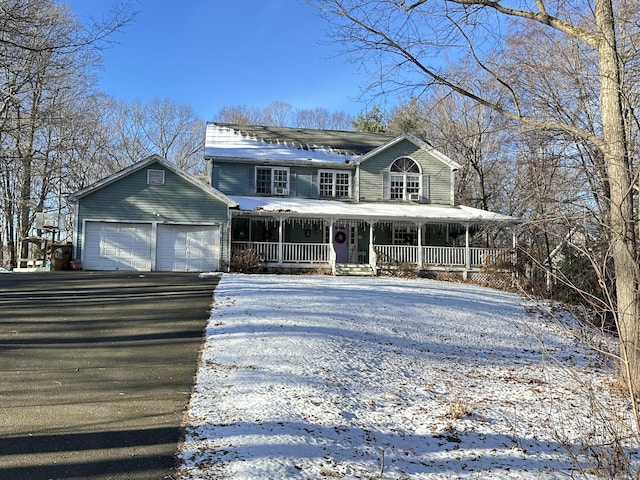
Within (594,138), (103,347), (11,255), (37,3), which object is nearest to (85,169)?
(11,255)

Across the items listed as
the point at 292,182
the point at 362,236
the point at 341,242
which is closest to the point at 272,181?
the point at 292,182

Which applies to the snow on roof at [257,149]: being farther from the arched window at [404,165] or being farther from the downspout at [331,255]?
the downspout at [331,255]

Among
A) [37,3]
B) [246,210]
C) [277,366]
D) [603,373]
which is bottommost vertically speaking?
[603,373]

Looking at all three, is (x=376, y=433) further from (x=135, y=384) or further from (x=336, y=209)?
(x=336, y=209)

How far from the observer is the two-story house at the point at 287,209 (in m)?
18.1

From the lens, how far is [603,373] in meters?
9.03

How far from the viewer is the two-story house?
18125mm

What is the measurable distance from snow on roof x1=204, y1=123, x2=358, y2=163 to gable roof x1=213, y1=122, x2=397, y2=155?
365mm

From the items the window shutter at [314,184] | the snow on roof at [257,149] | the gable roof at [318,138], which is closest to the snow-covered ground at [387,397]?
the window shutter at [314,184]

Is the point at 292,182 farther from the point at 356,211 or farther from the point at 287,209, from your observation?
the point at 356,211

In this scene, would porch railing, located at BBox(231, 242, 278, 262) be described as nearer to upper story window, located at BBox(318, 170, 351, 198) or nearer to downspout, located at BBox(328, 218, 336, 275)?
downspout, located at BBox(328, 218, 336, 275)

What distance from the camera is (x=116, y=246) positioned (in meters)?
18.0

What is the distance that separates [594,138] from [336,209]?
13.2 metres

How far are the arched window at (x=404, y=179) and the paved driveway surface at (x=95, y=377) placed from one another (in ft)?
41.5
